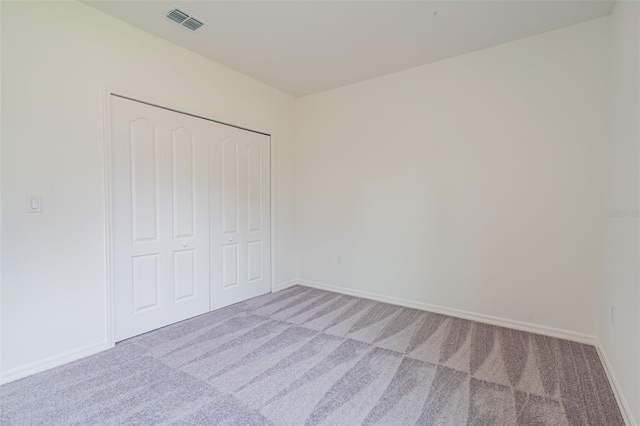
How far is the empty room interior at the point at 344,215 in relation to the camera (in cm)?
181

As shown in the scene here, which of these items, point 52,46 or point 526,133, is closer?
point 52,46

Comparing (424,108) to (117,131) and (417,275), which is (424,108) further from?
(117,131)

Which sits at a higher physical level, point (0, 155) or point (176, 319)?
point (0, 155)

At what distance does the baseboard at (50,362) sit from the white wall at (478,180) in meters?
2.55

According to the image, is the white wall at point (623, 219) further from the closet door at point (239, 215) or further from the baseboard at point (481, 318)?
the closet door at point (239, 215)

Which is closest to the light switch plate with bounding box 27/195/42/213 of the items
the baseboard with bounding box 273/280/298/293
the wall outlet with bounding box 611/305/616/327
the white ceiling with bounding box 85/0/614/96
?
the white ceiling with bounding box 85/0/614/96

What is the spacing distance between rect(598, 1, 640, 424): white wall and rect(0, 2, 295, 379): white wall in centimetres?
354

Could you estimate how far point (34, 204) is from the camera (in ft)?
6.58

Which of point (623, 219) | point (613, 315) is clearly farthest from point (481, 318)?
point (623, 219)

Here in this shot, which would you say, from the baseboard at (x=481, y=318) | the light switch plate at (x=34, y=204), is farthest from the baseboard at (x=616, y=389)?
the light switch plate at (x=34, y=204)

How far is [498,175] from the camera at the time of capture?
9.08 feet

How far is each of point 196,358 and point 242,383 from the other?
537mm

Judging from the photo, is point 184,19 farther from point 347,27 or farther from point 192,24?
point 347,27

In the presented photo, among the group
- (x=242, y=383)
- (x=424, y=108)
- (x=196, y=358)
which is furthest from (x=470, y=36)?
(x=196, y=358)
